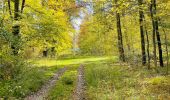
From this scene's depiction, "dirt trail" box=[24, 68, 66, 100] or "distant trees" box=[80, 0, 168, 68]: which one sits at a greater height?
"distant trees" box=[80, 0, 168, 68]

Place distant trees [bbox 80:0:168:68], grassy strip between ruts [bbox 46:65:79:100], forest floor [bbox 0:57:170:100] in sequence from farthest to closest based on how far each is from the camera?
distant trees [bbox 80:0:168:68]
grassy strip between ruts [bbox 46:65:79:100]
forest floor [bbox 0:57:170:100]

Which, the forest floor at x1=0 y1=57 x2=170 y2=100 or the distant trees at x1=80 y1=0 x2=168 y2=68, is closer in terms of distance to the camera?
the forest floor at x1=0 y1=57 x2=170 y2=100

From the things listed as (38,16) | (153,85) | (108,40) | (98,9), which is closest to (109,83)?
(153,85)

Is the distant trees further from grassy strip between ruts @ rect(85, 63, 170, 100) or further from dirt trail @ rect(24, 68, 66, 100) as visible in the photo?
dirt trail @ rect(24, 68, 66, 100)

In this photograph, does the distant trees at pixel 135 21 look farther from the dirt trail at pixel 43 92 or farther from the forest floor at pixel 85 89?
the dirt trail at pixel 43 92

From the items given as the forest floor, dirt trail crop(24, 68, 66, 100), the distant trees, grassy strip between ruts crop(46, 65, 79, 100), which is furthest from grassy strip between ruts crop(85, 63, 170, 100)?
the distant trees

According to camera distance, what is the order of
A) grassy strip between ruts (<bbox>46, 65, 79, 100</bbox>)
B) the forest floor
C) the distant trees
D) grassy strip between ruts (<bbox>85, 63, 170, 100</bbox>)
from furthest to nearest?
the distant trees < grassy strip between ruts (<bbox>46, 65, 79, 100</bbox>) < grassy strip between ruts (<bbox>85, 63, 170, 100</bbox>) < the forest floor

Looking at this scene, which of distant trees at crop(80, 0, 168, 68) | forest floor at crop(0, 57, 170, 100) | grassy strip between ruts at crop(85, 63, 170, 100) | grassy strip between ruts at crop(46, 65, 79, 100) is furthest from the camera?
distant trees at crop(80, 0, 168, 68)

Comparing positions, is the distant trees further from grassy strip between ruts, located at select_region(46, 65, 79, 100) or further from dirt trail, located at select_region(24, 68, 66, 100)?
dirt trail, located at select_region(24, 68, 66, 100)

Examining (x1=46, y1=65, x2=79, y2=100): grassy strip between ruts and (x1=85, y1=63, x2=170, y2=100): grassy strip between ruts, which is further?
(x1=46, y1=65, x2=79, y2=100): grassy strip between ruts

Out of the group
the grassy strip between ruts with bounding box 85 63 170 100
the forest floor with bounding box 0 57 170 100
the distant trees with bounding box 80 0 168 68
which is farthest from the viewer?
the distant trees with bounding box 80 0 168 68

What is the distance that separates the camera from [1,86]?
14.3 m

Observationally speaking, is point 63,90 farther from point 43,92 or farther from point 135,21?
point 135,21

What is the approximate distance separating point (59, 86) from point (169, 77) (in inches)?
285
